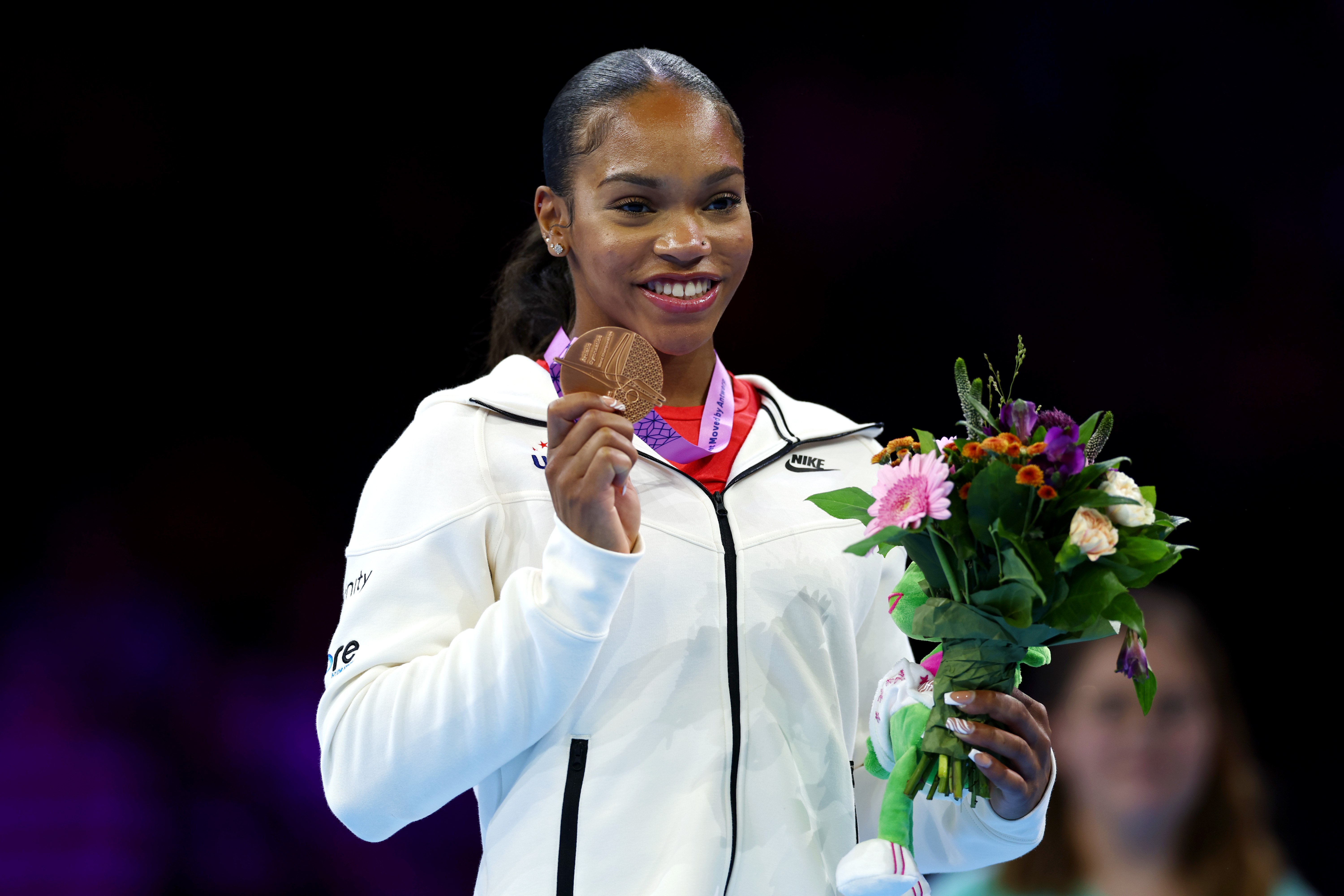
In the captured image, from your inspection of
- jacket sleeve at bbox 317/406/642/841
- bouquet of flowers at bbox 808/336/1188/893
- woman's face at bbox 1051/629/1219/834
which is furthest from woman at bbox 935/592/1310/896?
jacket sleeve at bbox 317/406/642/841

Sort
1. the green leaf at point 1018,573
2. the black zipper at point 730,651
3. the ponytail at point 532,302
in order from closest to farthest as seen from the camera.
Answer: the green leaf at point 1018,573, the black zipper at point 730,651, the ponytail at point 532,302

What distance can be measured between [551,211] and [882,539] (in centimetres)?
82

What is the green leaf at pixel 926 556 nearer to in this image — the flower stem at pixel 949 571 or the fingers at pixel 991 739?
the flower stem at pixel 949 571

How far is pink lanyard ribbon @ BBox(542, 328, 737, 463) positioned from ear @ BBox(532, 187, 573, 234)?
0.17 metres

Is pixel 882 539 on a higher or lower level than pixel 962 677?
higher

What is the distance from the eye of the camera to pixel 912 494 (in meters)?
1.68

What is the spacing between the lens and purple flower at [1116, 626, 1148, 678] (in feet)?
5.54

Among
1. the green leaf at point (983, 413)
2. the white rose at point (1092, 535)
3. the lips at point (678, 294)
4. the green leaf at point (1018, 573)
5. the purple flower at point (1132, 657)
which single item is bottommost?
the purple flower at point (1132, 657)

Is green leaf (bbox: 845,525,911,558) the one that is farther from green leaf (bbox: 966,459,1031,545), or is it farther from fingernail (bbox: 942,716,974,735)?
fingernail (bbox: 942,716,974,735)

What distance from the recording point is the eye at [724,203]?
6.66 ft

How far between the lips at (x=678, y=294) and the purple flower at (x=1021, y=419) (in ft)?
1.76

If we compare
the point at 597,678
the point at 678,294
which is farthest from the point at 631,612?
the point at 678,294

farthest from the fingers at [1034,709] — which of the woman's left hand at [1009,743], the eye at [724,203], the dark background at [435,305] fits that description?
the dark background at [435,305]

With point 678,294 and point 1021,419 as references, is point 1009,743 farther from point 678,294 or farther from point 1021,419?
point 678,294
